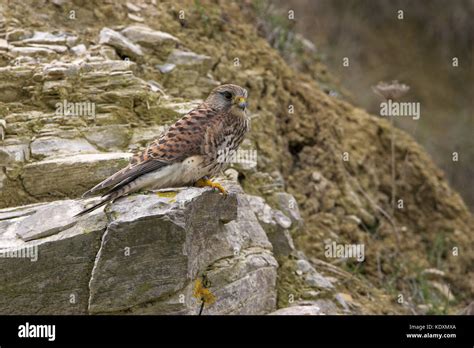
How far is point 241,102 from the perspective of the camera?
6.35 m

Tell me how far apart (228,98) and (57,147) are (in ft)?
4.94

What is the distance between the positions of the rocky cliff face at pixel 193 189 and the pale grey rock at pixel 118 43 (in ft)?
0.06

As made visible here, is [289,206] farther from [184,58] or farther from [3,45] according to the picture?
[3,45]

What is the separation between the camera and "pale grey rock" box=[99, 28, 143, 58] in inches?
321

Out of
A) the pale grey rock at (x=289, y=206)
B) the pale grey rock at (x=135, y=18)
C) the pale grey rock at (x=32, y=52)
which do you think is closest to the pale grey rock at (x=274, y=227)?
the pale grey rock at (x=289, y=206)

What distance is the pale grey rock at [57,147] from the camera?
6.76 meters

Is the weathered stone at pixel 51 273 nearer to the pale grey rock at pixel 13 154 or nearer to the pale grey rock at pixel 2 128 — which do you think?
the pale grey rock at pixel 13 154

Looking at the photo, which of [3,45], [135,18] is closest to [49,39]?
[3,45]

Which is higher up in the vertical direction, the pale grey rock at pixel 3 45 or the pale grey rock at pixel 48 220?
the pale grey rock at pixel 3 45

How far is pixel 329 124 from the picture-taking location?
941 centimetres

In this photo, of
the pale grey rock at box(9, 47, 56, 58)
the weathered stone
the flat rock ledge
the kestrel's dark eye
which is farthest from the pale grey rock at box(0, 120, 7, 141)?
the kestrel's dark eye

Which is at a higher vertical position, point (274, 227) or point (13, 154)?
point (13, 154)

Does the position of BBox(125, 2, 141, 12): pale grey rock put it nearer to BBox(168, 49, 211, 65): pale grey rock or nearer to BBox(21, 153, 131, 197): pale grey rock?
BBox(168, 49, 211, 65): pale grey rock
